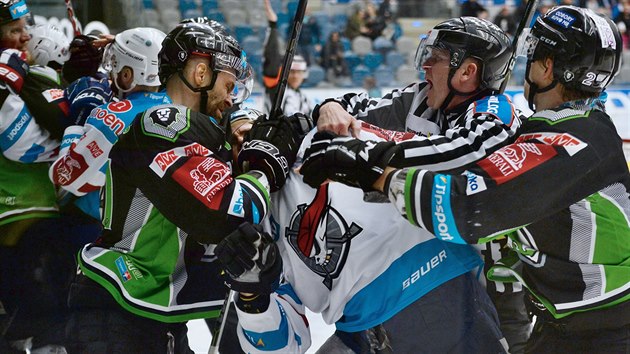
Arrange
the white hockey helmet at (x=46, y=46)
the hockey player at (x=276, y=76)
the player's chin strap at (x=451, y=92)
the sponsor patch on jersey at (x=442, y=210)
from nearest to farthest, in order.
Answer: the sponsor patch on jersey at (x=442, y=210), the player's chin strap at (x=451, y=92), the white hockey helmet at (x=46, y=46), the hockey player at (x=276, y=76)

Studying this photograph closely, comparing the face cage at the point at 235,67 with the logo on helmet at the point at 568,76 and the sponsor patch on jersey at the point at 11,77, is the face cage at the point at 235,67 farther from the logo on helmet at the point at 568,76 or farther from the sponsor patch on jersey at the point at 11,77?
the sponsor patch on jersey at the point at 11,77

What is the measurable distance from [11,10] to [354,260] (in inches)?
79.2

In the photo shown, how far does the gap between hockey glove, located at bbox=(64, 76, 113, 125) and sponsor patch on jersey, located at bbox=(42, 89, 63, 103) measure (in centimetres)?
2

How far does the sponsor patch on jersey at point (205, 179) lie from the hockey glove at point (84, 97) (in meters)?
1.17

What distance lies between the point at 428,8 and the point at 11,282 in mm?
6697

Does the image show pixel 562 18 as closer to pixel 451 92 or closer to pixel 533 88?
pixel 533 88

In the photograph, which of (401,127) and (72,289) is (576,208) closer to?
(401,127)

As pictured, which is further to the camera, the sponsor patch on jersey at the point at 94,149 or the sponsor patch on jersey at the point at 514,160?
the sponsor patch on jersey at the point at 94,149

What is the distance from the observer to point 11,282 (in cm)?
305

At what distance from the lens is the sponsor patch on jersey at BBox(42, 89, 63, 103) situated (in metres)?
3.05

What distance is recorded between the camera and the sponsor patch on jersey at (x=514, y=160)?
175 centimetres

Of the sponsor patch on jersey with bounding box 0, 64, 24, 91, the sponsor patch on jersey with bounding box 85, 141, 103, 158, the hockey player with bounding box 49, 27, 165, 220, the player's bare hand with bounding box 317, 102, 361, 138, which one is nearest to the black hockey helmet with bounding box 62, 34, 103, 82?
the sponsor patch on jersey with bounding box 0, 64, 24, 91

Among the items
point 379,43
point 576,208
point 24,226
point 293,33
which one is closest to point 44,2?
point 379,43

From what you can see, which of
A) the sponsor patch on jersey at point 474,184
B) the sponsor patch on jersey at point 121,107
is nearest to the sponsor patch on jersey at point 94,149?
the sponsor patch on jersey at point 121,107
